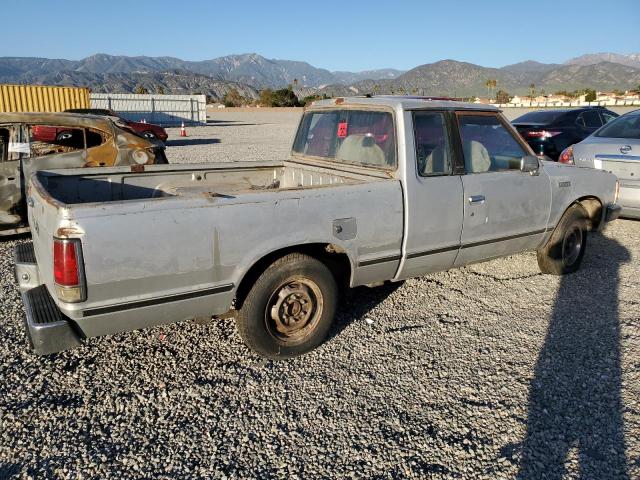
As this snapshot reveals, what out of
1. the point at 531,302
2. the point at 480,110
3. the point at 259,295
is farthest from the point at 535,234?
the point at 259,295

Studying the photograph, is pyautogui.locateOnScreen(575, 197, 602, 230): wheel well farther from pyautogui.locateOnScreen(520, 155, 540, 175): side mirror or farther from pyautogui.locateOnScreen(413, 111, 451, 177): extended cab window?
pyautogui.locateOnScreen(413, 111, 451, 177): extended cab window

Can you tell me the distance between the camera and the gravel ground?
2.69m

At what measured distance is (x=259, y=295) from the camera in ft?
11.3

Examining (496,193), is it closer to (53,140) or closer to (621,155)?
(621,155)

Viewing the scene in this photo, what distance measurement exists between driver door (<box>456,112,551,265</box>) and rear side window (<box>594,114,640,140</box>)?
3184 millimetres

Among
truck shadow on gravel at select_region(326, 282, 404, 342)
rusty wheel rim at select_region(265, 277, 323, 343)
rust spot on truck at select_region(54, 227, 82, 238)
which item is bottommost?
truck shadow on gravel at select_region(326, 282, 404, 342)

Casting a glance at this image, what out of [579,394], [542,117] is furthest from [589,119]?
[579,394]

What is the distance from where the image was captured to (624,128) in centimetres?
736

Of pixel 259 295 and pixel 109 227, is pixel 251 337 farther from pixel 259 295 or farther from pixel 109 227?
pixel 109 227

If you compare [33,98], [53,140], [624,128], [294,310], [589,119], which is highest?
[33,98]

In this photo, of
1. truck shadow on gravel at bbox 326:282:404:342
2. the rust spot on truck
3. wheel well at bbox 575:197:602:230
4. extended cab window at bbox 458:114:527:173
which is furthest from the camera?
wheel well at bbox 575:197:602:230

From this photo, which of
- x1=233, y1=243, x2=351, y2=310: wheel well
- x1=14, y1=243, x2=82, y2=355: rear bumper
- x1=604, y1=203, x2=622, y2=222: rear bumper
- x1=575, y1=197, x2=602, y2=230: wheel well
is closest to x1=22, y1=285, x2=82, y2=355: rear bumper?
x1=14, y1=243, x2=82, y2=355: rear bumper

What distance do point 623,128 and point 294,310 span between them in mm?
6266

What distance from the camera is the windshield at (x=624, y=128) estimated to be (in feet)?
23.5
